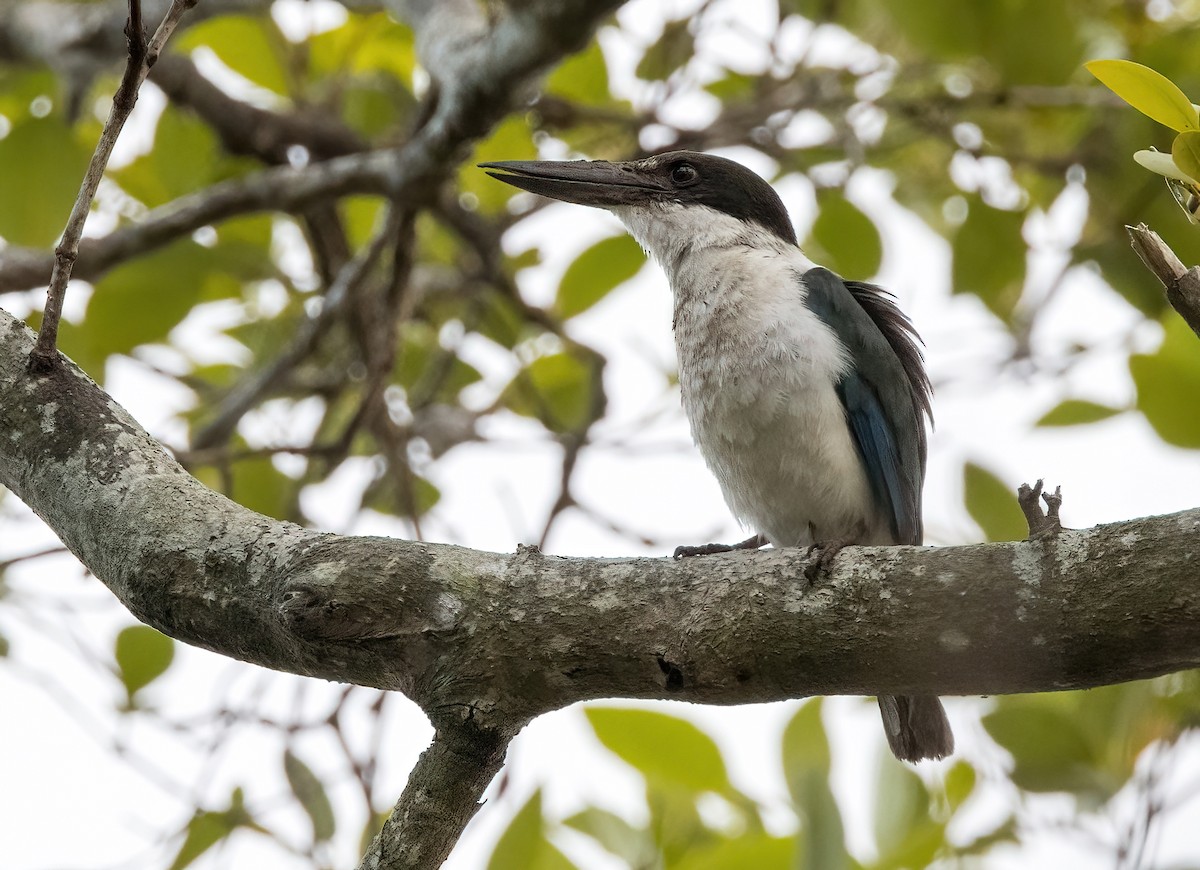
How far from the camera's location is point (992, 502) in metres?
3.25

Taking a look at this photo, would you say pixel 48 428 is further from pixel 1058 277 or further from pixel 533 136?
pixel 1058 277

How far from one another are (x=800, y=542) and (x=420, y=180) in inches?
54.0

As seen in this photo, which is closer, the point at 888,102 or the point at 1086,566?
the point at 1086,566

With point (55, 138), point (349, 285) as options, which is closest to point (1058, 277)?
point (349, 285)

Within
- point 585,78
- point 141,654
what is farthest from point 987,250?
point 141,654

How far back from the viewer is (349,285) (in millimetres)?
3768

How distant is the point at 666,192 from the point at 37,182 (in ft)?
6.05

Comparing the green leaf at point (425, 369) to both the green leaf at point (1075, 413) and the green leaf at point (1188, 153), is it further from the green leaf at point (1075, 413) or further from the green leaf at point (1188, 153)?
the green leaf at point (1188, 153)

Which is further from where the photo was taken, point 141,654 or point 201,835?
point 141,654

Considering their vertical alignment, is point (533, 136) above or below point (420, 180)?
above

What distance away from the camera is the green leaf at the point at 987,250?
3789mm

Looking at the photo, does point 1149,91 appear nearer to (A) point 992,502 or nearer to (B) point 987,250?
(A) point 992,502

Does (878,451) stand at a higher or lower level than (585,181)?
lower

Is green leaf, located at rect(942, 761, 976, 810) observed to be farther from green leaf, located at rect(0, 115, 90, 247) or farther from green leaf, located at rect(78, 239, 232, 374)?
green leaf, located at rect(0, 115, 90, 247)
